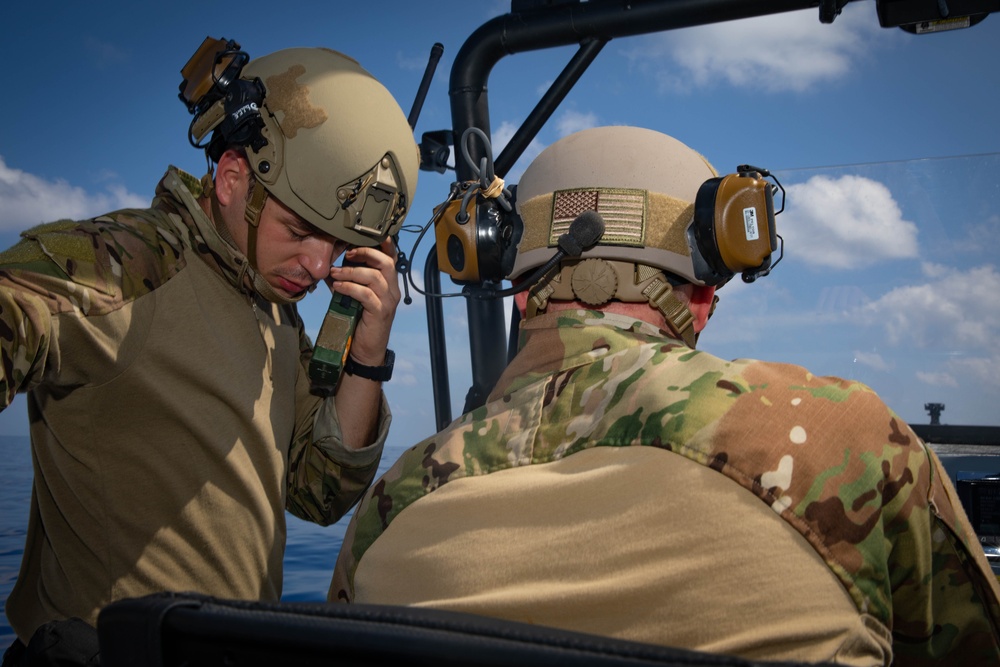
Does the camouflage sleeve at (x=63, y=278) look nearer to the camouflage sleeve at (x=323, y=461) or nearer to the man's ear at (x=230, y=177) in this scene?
the man's ear at (x=230, y=177)

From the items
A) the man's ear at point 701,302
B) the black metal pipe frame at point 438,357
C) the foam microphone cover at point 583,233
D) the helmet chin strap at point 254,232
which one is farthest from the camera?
the black metal pipe frame at point 438,357

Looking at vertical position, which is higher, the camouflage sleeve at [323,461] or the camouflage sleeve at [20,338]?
the camouflage sleeve at [20,338]

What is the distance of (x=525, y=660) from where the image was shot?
1.77 feet

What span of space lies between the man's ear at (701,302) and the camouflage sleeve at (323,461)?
0.85 meters

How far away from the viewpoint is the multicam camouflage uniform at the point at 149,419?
1428 millimetres

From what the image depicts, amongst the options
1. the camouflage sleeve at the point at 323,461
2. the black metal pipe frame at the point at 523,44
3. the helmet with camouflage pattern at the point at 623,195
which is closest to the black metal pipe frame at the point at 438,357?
the black metal pipe frame at the point at 523,44

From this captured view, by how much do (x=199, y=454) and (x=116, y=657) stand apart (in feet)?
3.37

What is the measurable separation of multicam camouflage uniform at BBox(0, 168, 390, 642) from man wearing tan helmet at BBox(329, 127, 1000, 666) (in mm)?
617

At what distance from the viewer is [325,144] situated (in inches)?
68.7

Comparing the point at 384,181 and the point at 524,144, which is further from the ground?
the point at 524,144

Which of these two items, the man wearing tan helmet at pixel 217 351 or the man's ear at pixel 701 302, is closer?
the man's ear at pixel 701 302

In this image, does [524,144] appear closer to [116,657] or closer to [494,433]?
[494,433]

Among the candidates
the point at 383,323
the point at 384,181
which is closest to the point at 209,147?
the point at 384,181

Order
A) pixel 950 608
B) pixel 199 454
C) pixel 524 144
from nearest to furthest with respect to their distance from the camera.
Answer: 1. pixel 950 608
2. pixel 199 454
3. pixel 524 144
